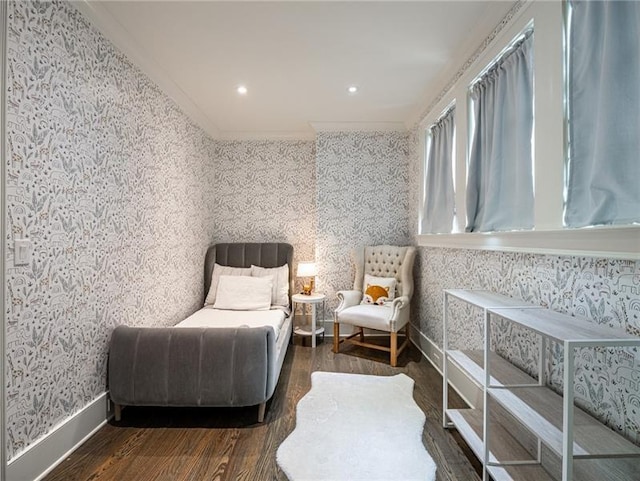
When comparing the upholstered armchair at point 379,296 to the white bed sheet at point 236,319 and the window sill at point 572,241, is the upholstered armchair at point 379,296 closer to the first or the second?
the white bed sheet at point 236,319

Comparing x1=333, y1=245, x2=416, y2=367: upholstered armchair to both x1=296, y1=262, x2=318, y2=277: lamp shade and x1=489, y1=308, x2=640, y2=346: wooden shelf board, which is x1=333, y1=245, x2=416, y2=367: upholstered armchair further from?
x1=489, y1=308, x2=640, y2=346: wooden shelf board

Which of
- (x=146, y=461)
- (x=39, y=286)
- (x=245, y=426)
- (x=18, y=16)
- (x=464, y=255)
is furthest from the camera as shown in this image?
(x=464, y=255)

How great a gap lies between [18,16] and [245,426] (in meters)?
2.59

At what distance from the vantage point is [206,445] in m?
2.07

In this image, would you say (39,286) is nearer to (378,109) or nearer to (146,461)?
(146,461)

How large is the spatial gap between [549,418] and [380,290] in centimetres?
252

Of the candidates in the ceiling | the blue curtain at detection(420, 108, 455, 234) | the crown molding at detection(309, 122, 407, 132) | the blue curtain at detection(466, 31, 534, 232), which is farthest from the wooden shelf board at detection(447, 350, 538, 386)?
the crown molding at detection(309, 122, 407, 132)

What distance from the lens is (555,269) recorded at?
163 centimetres

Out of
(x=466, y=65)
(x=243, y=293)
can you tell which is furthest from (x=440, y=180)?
(x=243, y=293)

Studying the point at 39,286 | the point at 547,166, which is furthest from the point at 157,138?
the point at 547,166

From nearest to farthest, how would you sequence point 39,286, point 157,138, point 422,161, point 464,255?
point 39,286, point 464,255, point 157,138, point 422,161

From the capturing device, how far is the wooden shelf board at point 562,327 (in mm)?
1132

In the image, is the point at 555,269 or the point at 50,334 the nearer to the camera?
the point at 555,269

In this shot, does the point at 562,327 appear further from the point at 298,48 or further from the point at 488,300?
the point at 298,48
